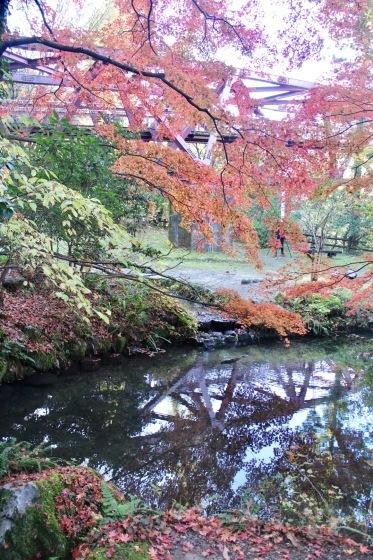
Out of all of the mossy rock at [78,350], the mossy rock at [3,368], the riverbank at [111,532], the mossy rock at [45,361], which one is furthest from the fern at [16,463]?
the mossy rock at [78,350]

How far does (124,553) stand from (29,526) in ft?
2.17

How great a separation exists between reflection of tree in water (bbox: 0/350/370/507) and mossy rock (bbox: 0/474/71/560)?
1.48 m

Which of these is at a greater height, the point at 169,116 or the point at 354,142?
the point at 169,116

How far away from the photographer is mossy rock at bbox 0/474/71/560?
8.75 feet

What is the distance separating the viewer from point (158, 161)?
6.42 m

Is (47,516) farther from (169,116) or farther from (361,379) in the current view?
(361,379)

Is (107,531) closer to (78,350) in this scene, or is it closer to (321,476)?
(321,476)

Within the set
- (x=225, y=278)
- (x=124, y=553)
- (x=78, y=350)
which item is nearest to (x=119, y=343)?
(x=78, y=350)

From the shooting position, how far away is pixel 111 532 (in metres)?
2.76

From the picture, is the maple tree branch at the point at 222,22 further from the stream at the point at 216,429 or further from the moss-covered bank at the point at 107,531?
the stream at the point at 216,429

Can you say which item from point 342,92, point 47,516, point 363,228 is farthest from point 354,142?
point 363,228

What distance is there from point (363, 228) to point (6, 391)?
18.0 metres

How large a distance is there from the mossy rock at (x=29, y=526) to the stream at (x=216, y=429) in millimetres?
1445

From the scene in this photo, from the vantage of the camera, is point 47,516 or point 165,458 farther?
point 165,458
